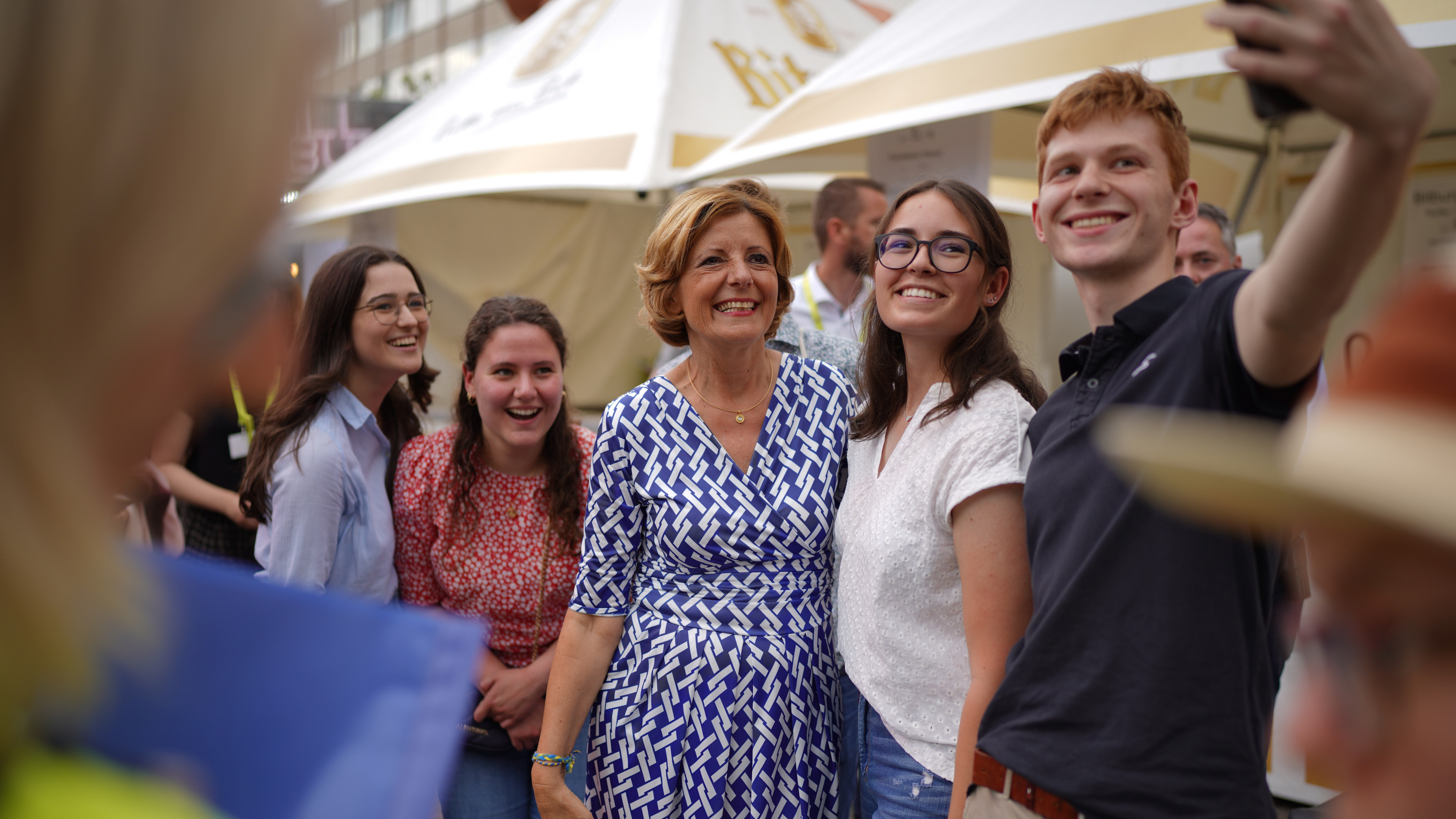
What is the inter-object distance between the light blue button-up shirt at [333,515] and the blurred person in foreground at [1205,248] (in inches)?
115

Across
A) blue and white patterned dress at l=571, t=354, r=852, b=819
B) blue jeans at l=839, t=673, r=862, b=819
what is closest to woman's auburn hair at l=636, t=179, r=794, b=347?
blue and white patterned dress at l=571, t=354, r=852, b=819

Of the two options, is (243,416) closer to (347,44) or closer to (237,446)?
(237,446)

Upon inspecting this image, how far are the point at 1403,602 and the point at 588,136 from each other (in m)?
6.31

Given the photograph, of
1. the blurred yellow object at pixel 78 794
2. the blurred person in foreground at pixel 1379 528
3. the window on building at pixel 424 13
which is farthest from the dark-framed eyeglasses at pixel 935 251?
the window on building at pixel 424 13

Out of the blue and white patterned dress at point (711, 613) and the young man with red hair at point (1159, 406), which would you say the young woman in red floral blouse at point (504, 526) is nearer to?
the blue and white patterned dress at point (711, 613)

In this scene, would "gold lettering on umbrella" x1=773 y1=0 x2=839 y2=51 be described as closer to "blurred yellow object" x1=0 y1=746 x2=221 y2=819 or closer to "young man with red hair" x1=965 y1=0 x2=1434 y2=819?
"young man with red hair" x1=965 y1=0 x2=1434 y2=819

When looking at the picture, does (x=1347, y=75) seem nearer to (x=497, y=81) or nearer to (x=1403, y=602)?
(x=1403, y=602)

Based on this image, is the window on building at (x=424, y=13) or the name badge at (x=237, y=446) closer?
the name badge at (x=237, y=446)

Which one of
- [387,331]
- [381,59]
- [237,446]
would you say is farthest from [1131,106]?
[381,59]

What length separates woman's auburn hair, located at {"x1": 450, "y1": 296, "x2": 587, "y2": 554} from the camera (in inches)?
118

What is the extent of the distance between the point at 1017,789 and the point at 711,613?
2.79 ft

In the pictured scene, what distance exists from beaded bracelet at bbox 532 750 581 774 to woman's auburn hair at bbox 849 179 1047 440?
1.05 metres

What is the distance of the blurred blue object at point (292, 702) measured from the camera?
0.58m

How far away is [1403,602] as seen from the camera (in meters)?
0.52
